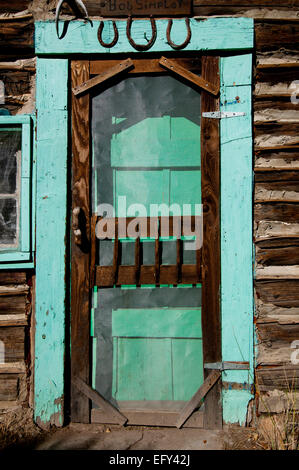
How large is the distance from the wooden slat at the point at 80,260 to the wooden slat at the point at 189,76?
1.82 feet

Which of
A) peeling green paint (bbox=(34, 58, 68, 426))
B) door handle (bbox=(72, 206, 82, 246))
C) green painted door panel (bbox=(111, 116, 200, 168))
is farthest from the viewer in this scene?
green painted door panel (bbox=(111, 116, 200, 168))

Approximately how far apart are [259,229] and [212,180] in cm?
46

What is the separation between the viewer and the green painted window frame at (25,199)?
101 inches

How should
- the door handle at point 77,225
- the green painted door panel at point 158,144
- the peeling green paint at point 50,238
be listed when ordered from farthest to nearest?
the green painted door panel at point 158,144 → the peeling green paint at point 50,238 → the door handle at point 77,225

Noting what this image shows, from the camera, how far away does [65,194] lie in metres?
2.58

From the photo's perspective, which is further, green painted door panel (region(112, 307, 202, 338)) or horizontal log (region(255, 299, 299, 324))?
green painted door panel (region(112, 307, 202, 338))

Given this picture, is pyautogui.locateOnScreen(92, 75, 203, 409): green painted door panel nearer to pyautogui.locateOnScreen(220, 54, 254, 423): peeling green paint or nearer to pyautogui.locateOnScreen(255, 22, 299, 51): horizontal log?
pyautogui.locateOnScreen(220, 54, 254, 423): peeling green paint

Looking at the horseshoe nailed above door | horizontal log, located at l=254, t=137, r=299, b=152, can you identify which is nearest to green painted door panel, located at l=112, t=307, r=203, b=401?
horizontal log, located at l=254, t=137, r=299, b=152

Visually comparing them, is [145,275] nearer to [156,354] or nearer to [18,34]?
[156,354]

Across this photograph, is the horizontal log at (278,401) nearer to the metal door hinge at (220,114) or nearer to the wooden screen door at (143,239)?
the wooden screen door at (143,239)

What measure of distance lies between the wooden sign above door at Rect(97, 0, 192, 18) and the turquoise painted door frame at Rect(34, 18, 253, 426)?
0.26 ft

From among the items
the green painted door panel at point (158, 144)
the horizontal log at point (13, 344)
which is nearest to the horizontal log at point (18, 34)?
the green painted door panel at point (158, 144)

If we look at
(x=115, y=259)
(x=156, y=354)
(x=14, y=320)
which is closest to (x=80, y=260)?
(x=115, y=259)

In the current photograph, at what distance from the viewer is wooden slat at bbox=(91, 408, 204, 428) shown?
2.55m
